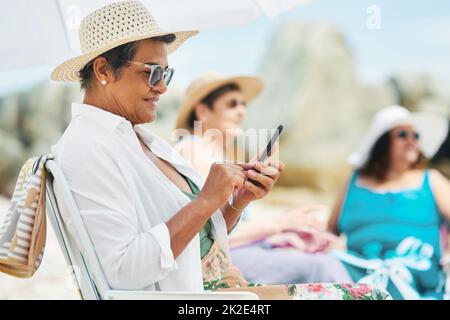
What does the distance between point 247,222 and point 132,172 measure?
2.59m

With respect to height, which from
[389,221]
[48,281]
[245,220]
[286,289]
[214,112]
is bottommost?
[48,281]

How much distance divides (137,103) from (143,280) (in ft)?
1.86

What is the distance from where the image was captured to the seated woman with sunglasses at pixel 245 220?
4293mm

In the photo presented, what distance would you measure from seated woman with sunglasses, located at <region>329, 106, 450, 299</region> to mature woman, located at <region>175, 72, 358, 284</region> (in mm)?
214

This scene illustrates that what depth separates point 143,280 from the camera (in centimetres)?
204

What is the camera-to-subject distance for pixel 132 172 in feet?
7.13

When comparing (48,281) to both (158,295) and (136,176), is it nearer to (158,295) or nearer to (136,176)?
(136,176)

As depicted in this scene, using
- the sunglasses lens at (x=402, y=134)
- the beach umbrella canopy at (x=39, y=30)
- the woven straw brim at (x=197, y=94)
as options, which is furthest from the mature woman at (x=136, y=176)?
the sunglasses lens at (x=402, y=134)

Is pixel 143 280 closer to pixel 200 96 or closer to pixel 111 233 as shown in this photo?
pixel 111 233

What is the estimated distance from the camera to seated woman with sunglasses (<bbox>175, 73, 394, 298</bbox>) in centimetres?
429

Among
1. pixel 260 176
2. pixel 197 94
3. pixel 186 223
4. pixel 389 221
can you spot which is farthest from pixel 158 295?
pixel 389 221

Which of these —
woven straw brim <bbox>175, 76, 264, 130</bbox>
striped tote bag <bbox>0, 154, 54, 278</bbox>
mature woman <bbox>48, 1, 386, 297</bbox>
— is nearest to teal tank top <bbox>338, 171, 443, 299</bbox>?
woven straw brim <bbox>175, 76, 264, 130</bbox>

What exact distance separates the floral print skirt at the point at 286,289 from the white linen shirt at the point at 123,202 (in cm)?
18

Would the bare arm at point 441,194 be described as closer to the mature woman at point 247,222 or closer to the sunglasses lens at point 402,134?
the sunglasses lens at point 402,134
